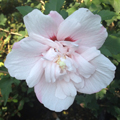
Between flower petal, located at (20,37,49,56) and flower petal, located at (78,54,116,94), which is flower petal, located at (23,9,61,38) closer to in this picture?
flower petal, located at (20,37,49,56)

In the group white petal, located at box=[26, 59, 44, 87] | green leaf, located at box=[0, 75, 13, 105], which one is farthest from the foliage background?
white petal, located at box=[26, 59, 44, 87]

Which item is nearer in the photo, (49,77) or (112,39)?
(49,77)

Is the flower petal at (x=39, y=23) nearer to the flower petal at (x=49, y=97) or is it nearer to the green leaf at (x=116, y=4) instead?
the flower petal at (x=49, y=97)

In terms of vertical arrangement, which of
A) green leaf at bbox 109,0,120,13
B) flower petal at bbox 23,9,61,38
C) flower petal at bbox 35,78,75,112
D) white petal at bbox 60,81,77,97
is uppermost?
green leaf at bbox 109,0,120,13

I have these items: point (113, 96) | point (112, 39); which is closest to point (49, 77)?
point (112, 39)

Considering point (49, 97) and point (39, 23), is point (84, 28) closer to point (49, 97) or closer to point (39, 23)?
point (39, 23)

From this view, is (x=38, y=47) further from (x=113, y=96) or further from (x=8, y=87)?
(x=113, y=96)
